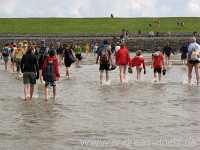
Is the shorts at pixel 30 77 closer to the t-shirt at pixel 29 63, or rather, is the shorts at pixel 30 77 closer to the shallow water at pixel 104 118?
the t-shirt at pixel 29 63

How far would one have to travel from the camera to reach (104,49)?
27.5m

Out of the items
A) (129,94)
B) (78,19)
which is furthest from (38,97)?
(78,19)

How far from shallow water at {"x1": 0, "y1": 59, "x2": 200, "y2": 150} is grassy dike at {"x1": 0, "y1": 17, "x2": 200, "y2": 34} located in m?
70.9

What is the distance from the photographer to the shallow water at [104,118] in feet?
43.8

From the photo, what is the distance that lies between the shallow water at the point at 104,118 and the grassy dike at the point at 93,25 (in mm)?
Answer: 70863

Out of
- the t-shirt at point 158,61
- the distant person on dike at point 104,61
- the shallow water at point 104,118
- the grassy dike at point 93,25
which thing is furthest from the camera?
the grassy dike at point 93,25

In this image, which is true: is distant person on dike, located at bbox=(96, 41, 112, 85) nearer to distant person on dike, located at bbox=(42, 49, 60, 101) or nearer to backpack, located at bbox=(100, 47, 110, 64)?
backpack, located at bbox=(100, 47, 110, 64)

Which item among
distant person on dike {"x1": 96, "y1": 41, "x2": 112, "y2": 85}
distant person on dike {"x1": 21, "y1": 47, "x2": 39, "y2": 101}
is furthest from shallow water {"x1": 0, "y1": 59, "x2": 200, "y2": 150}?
distant person on dike {"x1": 96, "y1": 41, "x2": 112, "y2": 85}

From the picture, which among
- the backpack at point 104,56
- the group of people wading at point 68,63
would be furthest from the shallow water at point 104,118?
the backpack at point 104,56

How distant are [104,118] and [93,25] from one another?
86930 millimetres

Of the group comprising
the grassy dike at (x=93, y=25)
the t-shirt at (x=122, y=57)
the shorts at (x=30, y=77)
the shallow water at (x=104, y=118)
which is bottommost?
the shallow water at (x=104, y=118)

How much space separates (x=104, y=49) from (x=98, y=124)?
12.0 meters

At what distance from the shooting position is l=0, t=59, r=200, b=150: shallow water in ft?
43.8

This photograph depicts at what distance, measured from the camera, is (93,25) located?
103 m
